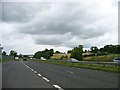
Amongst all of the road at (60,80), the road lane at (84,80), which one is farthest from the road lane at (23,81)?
the road lane at (84,80)

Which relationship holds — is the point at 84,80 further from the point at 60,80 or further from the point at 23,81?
the point at 23,81

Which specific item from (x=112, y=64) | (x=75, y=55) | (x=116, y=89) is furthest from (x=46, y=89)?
(x=75, y=55)

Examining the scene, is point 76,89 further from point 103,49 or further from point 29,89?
point 103,49

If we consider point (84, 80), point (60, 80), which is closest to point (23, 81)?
point (60, 80)

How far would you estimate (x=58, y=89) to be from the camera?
47.2ft

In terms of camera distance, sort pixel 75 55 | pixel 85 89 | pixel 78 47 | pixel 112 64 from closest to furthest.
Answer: pixel 85 89
pixel 112 64
pixel 75 55
pixel 78 47

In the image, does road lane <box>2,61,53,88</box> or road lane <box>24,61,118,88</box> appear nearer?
road lane <box>24,61,118,88</box>

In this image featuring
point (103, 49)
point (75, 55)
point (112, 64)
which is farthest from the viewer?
point (103, 49)

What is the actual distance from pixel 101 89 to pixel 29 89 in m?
3.21

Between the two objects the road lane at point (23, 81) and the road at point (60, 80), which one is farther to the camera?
the road lane at point (23, 81)

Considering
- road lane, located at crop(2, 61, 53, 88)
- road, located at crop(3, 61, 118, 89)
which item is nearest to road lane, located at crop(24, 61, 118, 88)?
road, located at crop(3, 61, 118, 89)

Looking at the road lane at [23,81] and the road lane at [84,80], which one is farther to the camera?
the road lane at [23,81]

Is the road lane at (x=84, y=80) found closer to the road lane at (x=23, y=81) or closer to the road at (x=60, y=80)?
the road at (x=60, y=80)

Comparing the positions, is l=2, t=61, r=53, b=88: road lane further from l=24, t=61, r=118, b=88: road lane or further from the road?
l=24, t=61, r=118, b=88: road lane
